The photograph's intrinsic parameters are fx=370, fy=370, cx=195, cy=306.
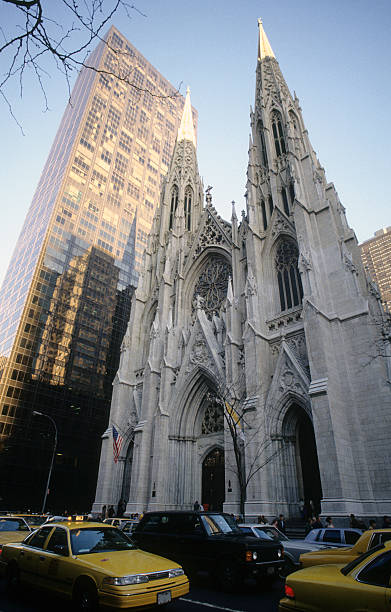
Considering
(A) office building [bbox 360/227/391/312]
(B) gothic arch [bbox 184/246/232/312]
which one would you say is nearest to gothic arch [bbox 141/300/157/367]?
(B) gothic arch [bbox 184/246/232/312]

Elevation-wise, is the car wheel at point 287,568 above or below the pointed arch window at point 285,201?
below

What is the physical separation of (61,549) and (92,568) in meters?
1.06

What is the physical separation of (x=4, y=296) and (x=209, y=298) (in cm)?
3595

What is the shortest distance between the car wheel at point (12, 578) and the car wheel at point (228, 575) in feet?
13.0

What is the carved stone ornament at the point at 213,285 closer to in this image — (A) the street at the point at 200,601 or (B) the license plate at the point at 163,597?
(A) the street at the point at 200,601

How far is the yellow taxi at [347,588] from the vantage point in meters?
3.69

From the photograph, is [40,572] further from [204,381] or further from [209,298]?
[209,298]

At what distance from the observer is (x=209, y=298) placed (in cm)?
3011

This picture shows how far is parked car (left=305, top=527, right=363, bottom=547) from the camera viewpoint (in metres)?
8.91

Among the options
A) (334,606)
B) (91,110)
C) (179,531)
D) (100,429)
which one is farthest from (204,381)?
(91,110)

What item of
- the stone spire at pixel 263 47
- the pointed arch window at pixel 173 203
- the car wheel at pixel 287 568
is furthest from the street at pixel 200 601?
the stone spire at pixel 263 47

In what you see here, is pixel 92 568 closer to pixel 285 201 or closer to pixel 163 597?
pixel 163 597

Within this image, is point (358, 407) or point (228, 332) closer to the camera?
point (358, 407)

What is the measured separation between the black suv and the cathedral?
6.90 m
